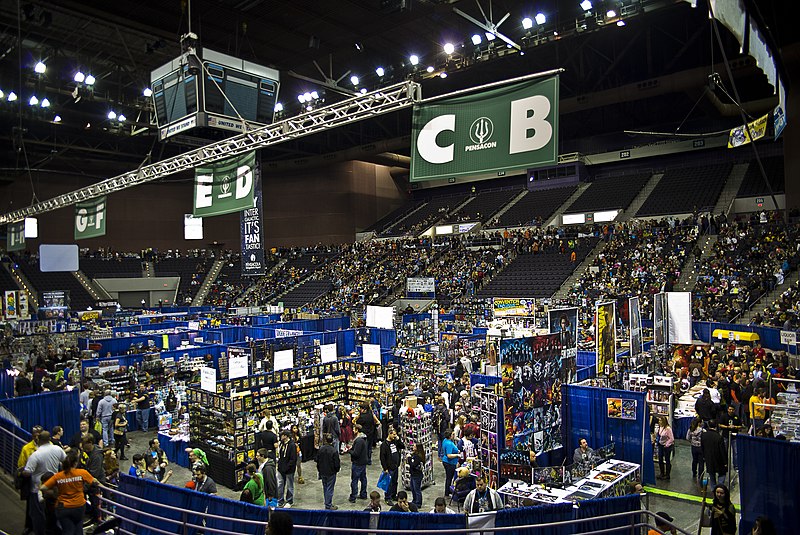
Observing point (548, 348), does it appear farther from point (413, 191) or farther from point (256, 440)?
point (413, 191)

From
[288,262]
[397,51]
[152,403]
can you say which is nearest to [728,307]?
A: [397,51]

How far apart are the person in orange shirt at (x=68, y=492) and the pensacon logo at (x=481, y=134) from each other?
18.5 ft

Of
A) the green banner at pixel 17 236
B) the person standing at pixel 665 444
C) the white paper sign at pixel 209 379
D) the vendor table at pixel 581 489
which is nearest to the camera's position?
the vendor table at pixel 581 489

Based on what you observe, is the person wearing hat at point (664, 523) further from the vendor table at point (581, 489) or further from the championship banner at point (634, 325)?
the championship banner at point (634, 325)

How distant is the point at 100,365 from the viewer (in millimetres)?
17469

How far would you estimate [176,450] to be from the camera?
13.3 m

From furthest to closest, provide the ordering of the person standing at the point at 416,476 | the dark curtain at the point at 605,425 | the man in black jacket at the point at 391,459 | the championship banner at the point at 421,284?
the championship banner at the point at 421,284 → the dark curtain at the point at 605,425 → the man in black jacket at the point at 391,459 → the person standing at the point at 416,476

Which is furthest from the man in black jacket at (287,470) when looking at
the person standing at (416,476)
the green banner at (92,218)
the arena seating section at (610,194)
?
the arena seating section at (610,194)

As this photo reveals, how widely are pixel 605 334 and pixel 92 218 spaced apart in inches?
596

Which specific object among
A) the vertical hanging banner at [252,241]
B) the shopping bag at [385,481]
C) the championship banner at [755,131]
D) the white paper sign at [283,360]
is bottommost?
the shopping bag at [385,481]

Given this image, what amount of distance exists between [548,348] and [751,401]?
13.2 ft

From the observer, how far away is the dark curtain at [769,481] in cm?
704

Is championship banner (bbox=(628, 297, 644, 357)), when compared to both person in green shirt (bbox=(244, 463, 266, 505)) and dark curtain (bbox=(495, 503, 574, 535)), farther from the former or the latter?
person in green shirt (bbox=(244, 463, 266, 505))

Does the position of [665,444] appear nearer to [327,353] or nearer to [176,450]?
[327,353]
